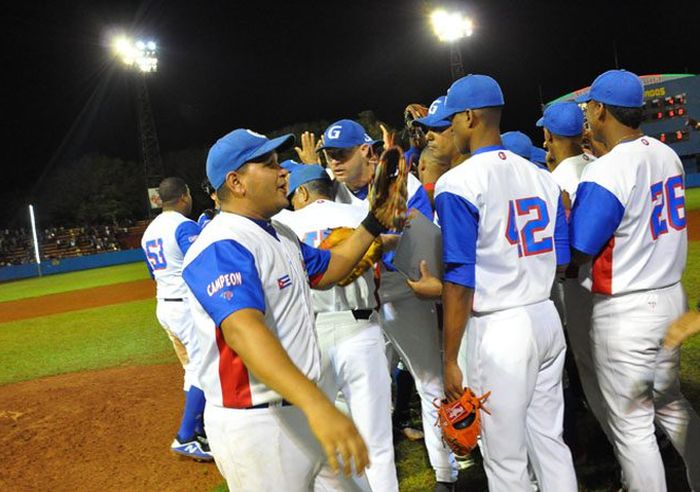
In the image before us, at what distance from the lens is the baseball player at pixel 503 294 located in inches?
104

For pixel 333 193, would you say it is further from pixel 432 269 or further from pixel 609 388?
pixel 609 388

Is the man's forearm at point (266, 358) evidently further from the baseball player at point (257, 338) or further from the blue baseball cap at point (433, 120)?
the blue baseball cap at point (433, 120)

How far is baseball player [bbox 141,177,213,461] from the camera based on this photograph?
16.6ft

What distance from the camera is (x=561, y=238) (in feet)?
9.55

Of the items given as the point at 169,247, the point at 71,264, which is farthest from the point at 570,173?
the point at 71,264

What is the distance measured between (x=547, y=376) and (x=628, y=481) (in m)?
0.78

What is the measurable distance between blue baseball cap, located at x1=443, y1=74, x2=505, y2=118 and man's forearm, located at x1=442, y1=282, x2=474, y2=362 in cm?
89

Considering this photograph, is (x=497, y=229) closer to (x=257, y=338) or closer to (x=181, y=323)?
(x=257, y=338)

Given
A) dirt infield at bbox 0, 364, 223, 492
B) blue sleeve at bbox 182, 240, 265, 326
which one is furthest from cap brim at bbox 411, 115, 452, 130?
dirt infield at bbox 0, 364, 223, 492

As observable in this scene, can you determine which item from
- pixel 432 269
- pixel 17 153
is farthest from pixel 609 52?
pixel 432 269

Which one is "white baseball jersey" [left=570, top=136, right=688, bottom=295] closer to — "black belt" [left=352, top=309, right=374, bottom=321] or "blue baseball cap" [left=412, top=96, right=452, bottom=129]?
"blue baseball cap" [left=412, top=96, right=452, bottom=129]

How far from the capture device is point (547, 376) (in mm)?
2816

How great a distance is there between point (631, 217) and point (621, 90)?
68cm

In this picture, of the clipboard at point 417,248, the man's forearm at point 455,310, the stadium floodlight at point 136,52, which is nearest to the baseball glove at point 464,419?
the man's forearm at point 455,310
